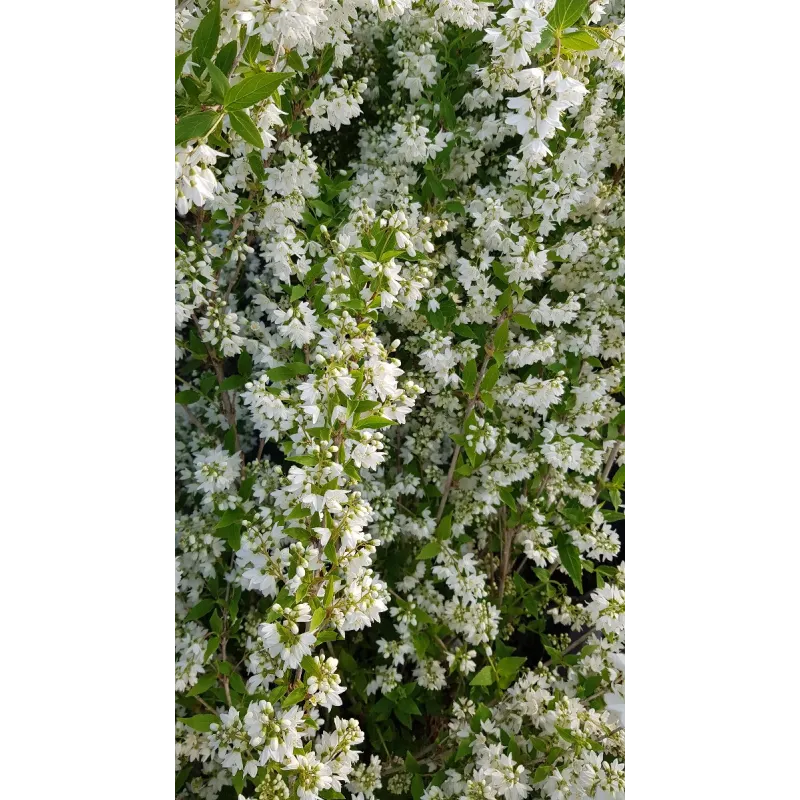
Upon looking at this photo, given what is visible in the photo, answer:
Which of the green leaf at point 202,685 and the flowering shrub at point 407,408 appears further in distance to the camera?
the green leaf at point 202,685

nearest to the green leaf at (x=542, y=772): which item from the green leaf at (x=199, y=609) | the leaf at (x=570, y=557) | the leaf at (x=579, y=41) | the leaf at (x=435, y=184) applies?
the leaf at (x=570, y=557)

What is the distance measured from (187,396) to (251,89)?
72cm

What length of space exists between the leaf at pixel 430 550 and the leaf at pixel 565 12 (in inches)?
40.9

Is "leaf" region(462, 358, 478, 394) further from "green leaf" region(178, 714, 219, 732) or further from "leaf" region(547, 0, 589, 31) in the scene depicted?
"green leaf" region(178, 714, 219, 732)

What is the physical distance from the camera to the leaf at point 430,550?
141cm

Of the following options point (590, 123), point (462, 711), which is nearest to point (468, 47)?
point (590, 123)

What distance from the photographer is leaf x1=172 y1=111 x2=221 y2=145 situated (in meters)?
0.80

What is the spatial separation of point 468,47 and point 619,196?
0.51 metres

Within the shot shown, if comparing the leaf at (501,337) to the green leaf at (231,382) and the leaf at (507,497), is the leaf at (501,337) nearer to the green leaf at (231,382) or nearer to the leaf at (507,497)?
the leaf at (507,497)

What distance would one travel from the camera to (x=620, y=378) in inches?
58.3

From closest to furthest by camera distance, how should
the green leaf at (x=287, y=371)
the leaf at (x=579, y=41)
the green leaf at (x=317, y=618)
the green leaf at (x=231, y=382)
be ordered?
the green leaf at (x=317, y=618) < the leaf at (x=579, y=41) < the green leaf at (x=287, y=371) < the green leaf at (x=231, y=382)

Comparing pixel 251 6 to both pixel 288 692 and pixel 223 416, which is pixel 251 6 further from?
pixel 288 692

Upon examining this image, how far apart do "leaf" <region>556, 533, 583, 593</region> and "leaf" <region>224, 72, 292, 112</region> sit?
1148mm

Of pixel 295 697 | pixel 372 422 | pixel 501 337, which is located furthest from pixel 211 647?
pixel 501 337
